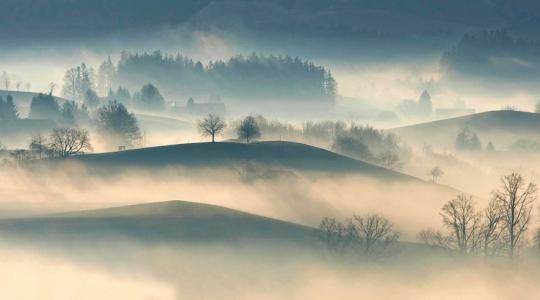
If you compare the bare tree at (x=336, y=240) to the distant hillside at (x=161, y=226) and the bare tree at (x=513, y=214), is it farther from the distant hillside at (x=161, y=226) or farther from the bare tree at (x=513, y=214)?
the bare tree at (x=513, y=214)

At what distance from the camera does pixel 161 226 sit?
431 feet

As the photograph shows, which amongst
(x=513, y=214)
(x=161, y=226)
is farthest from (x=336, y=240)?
(x=513, y=214)

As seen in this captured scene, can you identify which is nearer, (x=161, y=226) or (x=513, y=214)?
(x=161, y=226)

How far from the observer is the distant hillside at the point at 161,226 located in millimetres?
126188

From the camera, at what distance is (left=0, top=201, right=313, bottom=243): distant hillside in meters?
126

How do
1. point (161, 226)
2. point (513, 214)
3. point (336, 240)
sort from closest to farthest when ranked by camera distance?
point (336, 240) < point (161, 226) < point (513, 214)

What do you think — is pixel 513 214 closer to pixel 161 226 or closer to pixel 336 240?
pixel 336 240

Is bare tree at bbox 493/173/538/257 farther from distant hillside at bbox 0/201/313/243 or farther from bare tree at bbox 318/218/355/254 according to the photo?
distant hillside at bbox 0/201/313/243

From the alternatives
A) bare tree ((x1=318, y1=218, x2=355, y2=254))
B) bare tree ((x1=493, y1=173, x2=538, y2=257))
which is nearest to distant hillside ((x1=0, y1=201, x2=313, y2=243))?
bare tree ((x1=318, y1=218, x2=355, y2=254))

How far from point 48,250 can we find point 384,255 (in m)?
38.9

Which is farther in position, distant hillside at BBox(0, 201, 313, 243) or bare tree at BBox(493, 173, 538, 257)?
bare tree at BBox(493, 173, 538, 257)

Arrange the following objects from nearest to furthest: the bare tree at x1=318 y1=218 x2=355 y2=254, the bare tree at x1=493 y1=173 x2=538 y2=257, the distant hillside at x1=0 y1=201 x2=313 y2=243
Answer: the bare tree at x1=318 y1=218 x2=355 y2=254, the distant hillside at x1=0 y1=201 x2=313 y2=243, the bare tree at x1=493 y1=173 x2=538 y2=257

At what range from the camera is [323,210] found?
174875mm

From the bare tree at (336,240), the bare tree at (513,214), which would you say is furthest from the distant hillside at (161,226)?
the bare tree at (513,214)
